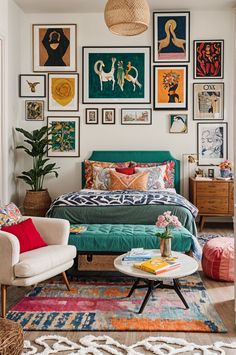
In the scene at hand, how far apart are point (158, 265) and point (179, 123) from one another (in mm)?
4048

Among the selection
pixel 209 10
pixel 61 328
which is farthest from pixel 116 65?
pixel 61 328

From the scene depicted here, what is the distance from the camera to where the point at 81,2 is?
6.54 metres

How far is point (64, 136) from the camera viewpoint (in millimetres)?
7109

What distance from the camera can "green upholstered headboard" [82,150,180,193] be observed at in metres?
6.97

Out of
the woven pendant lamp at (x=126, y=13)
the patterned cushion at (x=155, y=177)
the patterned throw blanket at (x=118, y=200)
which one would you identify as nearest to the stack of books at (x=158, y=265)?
the patterned throw blanket at (x=118, y=200)

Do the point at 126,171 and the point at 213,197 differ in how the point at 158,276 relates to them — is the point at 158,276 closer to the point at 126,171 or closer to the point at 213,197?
the point at 126,171

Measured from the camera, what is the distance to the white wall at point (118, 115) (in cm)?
694

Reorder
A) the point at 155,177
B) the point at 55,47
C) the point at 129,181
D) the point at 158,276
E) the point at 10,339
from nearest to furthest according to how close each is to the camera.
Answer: the point at 10,339, the point at 158,276, the point at 129,181, the point at 155,177, the point at 55,47

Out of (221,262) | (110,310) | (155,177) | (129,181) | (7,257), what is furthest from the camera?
(155,177)

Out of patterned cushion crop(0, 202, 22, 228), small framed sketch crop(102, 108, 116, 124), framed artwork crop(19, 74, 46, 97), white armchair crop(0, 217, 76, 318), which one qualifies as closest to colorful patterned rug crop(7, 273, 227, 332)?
white armchair crop(0, 217, 76, 318)

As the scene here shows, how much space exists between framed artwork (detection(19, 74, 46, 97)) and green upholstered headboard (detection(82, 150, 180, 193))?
1309 millimetres

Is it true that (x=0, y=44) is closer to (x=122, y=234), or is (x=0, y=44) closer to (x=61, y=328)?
(x=122, y=234)

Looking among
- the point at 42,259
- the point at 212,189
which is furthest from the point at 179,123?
the point at 42,259

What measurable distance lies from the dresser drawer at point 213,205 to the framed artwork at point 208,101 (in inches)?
52.4
